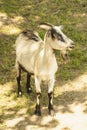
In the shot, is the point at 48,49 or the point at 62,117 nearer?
the point at 48,49

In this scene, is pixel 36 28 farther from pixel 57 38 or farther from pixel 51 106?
pixel 57 38

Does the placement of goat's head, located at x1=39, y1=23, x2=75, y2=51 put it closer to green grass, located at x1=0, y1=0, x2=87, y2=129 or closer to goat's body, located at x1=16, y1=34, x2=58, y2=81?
goat's body, located at x1=16, y1=34, x2=58, y2=81

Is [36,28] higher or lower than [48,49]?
higher

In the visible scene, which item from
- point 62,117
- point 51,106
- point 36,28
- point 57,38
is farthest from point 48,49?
point 36,28

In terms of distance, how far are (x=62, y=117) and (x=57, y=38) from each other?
2.13 metres

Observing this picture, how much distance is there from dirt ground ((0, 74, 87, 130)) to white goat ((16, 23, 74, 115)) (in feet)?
0.80

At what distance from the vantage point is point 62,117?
8633 millimetres

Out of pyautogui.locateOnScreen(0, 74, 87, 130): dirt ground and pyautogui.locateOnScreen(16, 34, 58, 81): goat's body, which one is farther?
pyautogui.locateOnScreen(0, 74, 87, 130): dirt ground

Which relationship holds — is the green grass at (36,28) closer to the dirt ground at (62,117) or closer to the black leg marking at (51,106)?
the dirt ground at (62,117)

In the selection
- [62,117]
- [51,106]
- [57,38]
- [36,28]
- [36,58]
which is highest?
[36,28]

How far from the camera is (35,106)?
9031 millimetres

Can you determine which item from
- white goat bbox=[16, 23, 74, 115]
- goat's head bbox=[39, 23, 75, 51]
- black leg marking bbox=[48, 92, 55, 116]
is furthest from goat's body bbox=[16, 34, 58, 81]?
black leg marking bbox=[48, 92, 55, 116]

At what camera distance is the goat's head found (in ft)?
24.4

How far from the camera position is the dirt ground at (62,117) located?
8297mm
